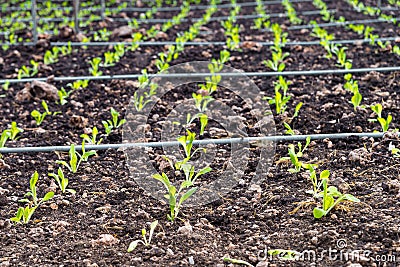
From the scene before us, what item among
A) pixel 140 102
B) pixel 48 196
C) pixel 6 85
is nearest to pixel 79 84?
pixel 6 85

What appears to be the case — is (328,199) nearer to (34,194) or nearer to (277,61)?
(34,194)

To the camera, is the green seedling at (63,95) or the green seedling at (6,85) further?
the green seedling at (6,85)

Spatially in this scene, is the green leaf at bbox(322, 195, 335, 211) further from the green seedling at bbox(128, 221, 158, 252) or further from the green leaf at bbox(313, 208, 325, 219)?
the green seedling at bbox(128, 221, 158, 252)

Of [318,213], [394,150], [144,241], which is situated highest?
[394,150]

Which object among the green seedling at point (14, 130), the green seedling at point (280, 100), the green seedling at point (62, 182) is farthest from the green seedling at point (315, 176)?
the green seedling at point (14, 130)

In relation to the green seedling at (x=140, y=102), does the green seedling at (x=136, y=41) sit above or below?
above

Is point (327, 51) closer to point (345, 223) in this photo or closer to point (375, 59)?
point (375, 59)

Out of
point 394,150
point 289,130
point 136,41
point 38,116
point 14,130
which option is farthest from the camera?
point 136,41

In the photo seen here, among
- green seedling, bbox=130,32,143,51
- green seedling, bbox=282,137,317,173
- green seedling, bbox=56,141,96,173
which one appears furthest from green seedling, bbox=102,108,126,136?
green seedling, bbox=130,32,143,51

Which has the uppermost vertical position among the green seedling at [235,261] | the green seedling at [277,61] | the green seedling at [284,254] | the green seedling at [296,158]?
the green seedling at [277,61]

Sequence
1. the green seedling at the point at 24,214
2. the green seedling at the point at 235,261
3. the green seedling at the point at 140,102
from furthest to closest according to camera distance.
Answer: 1. the green seedling at the point at 140,102
2. the green seedling at the point at 24,214
3. the green seedling at the point at 235,261

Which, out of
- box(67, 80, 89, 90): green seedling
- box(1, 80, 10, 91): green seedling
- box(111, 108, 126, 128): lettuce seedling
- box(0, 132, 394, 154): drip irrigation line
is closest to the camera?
box(0, 132, 394, 154): drip irrigation line

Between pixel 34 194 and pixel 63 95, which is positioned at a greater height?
pixel 63 95

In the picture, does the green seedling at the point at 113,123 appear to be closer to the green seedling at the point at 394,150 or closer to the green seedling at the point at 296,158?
the green seedling at the point at 296,158
